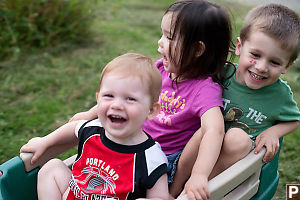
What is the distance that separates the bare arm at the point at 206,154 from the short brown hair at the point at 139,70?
25cm

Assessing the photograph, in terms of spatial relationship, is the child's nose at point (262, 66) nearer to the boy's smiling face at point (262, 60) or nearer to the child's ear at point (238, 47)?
the boy's smiling face at point (262, 60)

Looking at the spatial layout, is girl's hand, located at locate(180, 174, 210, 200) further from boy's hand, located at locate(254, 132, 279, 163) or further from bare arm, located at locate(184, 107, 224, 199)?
boy's hand, located at locate(254, 132, 279, 163)

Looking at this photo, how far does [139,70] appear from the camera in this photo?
51.9 inches

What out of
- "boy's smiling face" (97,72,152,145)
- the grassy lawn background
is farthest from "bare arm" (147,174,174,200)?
the grassy lawn background

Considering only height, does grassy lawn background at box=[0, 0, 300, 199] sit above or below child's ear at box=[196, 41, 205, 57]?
below

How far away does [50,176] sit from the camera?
5.03 ft

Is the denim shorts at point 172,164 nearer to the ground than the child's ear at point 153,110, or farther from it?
nearer to the ground

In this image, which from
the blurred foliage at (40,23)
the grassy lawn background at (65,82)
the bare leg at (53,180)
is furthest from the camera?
the blurred foliage at (40,23)

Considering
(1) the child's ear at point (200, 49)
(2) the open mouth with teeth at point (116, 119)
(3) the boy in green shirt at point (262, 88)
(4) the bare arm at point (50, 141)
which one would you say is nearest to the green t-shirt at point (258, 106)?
(3) the boy in green shirt at point (262, 88)

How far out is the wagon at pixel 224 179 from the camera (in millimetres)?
1389

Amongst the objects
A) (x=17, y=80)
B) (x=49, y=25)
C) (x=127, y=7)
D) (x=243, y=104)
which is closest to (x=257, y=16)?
(x=243, y=104)

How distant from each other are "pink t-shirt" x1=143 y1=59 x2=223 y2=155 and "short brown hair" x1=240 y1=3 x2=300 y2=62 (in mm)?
296

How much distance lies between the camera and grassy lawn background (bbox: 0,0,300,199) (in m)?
2.52

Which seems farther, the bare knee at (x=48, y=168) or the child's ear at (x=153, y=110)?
the bare knee at (x=48, y=168)
